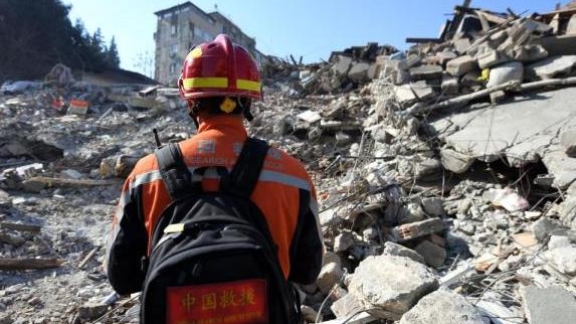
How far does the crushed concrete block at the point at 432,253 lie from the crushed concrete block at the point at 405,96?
10.5ft

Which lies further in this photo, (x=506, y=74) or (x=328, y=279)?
(x=506, y=74)

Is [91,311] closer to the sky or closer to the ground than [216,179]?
closer to the ground

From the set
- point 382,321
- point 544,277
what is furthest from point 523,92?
point 382,321

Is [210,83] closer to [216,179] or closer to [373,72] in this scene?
[216,179]

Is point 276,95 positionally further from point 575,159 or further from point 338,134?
point 575,159

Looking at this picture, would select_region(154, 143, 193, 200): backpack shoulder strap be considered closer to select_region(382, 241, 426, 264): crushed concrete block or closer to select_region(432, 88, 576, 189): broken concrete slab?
select_region(382, 241, 426, 264): crushed concrete block

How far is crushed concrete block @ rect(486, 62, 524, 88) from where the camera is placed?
259 inches

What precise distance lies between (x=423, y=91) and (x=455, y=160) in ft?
6.67

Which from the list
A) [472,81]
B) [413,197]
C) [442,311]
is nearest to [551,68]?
[472,81]

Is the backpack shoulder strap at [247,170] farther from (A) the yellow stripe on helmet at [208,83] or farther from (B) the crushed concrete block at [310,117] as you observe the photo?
(B) the crushed concrete block at [310,117]


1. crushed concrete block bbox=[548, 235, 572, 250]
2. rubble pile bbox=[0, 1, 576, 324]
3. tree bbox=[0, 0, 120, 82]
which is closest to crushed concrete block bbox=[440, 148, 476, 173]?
rubble pile bbox=[0, 1, 576, 324]

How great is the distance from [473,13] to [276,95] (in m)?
5.12

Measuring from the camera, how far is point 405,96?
23.5ft

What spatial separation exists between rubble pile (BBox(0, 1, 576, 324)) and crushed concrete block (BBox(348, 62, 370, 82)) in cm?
96
